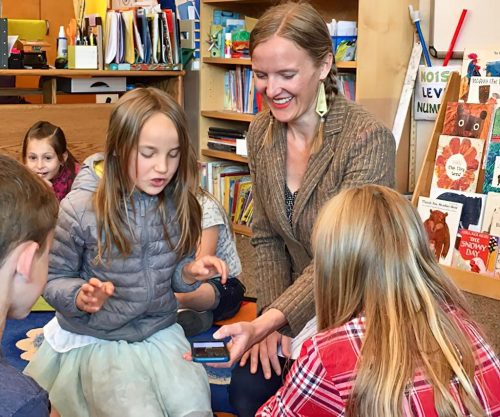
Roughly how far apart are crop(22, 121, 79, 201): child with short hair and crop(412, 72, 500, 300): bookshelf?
143 cm

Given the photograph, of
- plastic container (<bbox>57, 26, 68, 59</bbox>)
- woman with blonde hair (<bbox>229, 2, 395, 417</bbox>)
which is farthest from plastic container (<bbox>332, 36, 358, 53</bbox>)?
woman with blonde hair (<bbox>229, 2, 395, 417</bbox>)

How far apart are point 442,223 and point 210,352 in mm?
1750

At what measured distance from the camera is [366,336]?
3.73 feet

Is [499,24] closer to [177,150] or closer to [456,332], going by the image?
[177,150]

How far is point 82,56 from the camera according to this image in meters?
3.94

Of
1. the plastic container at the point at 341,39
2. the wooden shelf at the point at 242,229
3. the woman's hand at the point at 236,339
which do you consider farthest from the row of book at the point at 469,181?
the woman's hand at the point at 236,339

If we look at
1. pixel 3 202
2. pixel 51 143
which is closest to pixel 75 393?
pixel 3 202

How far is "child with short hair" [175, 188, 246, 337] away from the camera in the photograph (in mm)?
2447

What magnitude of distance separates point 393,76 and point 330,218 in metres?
2.25

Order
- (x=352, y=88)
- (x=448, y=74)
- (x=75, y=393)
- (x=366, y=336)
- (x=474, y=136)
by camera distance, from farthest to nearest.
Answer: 1. (x=352, y=88)
2. (x=448, y=74)
3. (x=474, y=136)
4. (x=75, y=393)
5. (x=366, y=336)

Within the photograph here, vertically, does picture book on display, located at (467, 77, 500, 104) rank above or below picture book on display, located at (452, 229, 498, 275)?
above

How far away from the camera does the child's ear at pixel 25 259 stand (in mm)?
1172

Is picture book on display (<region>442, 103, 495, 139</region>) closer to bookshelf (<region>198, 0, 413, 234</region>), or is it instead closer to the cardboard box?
bookshelf (<region>198, 0, 413, 234</region>)

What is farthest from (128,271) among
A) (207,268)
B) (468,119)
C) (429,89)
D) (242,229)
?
(242,229)
